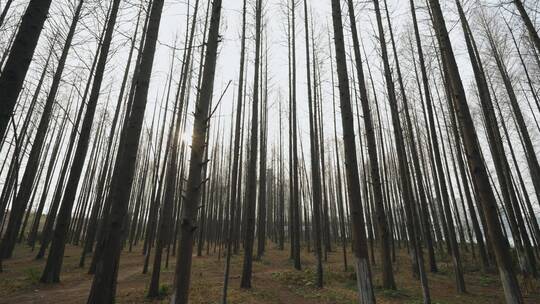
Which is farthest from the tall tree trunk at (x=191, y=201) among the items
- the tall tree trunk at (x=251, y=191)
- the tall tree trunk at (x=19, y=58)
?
the tall tree trunk at (x=251, y=191)

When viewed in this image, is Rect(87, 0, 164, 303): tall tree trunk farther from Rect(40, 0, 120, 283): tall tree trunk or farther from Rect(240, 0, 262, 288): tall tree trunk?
Rect(40, 0, 120, 283): tall tree trunk

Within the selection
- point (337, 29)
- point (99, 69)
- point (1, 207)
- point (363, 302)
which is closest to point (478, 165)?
point (363, 302)

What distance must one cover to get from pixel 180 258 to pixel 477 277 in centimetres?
1269

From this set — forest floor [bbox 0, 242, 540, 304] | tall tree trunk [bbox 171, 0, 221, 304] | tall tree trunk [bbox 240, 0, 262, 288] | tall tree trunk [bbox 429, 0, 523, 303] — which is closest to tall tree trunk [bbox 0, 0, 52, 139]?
tall tree trunk [bbox 171, 0, 221, 304]

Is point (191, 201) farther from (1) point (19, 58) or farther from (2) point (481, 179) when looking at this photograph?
(2) point (481, 179)

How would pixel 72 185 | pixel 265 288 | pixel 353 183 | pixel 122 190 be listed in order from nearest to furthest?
pixel 122 190
pixel 353 183
pixel 72 185
pixel 265 288

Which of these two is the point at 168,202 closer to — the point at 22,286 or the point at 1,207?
the point at 22,286

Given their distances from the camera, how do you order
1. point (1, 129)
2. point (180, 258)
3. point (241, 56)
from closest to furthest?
point (1, 129) → point (180, 258) → point (241, 56)

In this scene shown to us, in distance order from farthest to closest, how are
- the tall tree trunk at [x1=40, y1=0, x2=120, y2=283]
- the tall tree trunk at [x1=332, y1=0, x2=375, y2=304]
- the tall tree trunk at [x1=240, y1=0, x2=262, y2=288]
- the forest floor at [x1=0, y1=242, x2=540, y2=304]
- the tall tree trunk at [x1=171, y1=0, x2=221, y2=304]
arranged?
1. the tall tree trunk at [x1=240, y1=0, x2=262, y2=288]
2. the tall tree trunk at [x1=40, y1=0, x2=120, y2=283]
3. the forest floor at [x1=0, y1=242, x2=540, y2=304]
4. the tall tree trunk at [x1=332, y1=0, x2=375, y2=304]
5. the tall tree trunk at [x1=171, y1=0, x2=221, y2=304]

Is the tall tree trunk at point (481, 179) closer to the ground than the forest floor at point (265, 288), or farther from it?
farther from it

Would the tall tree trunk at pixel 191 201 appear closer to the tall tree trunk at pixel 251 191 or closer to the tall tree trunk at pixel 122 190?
the tall tree trunk at pixel 122 190

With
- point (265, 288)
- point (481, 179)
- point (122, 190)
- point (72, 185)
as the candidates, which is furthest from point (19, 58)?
point (265, 288)

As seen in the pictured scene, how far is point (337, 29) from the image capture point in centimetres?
466

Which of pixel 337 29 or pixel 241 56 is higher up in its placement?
pixel 241 56
